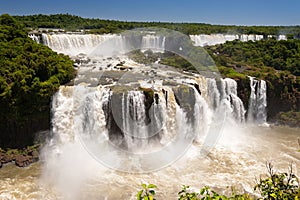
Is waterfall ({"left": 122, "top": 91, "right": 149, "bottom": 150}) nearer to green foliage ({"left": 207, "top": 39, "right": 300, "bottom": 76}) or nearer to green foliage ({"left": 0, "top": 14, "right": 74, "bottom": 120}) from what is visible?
green foliage ({"left": 0, "top": 14, "right": 74, "bottom": 120})

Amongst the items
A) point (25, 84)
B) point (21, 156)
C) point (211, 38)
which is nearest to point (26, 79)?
point (25, 84)

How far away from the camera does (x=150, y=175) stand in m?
13.6

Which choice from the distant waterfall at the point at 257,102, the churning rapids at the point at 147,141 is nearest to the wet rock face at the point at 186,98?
the churning rapids at the point at 147,141

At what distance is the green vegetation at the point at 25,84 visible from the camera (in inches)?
578

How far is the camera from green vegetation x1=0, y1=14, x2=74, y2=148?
578 inches

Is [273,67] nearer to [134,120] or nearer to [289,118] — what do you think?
[289,118]

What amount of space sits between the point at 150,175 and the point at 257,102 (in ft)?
39.4

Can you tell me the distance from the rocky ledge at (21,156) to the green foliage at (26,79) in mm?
1675

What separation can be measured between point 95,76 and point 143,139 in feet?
22.3

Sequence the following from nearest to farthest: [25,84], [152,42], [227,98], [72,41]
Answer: [25,84] → [227,98] → [72,41] → [152,42]

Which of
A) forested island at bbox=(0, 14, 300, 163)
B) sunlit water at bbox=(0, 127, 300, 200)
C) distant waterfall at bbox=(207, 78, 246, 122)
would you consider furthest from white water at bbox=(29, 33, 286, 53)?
sunlit water at bbox=(0, 127, 300, 200)

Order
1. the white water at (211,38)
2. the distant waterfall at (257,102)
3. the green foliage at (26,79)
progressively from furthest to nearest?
the white water at (211,38)
the distant waterfall at (257,102)
the green foliage at (26,79)

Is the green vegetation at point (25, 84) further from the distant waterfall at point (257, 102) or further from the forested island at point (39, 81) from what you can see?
the distant waterfall at point (257, 102)

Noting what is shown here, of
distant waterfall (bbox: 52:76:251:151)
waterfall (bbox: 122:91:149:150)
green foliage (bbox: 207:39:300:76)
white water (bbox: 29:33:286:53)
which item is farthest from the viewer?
white water (bbox: 29:33:286:53)
